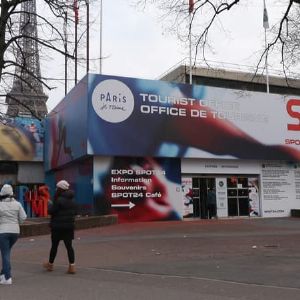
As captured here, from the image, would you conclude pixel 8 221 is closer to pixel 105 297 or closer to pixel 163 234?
pixel 105 297

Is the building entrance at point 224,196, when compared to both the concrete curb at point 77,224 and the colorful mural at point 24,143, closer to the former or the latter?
the concrete curb at point 77,224

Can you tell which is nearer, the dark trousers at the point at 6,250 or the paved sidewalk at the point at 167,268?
the paved sidewalk at the point at 167,268

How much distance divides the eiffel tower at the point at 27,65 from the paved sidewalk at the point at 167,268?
496cm


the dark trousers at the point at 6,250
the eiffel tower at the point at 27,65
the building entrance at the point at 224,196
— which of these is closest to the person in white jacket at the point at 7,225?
the dark trousers at the point at 6,250

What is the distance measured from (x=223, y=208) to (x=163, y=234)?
981 cm

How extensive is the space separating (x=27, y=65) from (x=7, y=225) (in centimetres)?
991

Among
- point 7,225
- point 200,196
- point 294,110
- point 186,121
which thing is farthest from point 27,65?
point 294,110

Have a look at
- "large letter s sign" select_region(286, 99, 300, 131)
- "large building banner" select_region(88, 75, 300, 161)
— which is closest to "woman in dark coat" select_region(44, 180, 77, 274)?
"large building banner" select_region(88, 75, 300, 161)

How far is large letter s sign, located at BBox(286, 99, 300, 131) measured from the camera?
30.0 m

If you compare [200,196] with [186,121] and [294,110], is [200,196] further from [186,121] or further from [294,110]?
[294,110]

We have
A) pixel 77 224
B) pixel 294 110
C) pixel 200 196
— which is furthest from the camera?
pixel 294 110

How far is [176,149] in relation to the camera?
26.4 metres

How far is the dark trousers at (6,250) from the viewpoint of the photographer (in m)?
9.37

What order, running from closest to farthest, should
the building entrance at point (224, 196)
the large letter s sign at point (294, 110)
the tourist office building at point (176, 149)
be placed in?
the tourist office building at point (176, 149) → the building entrance at point (224, 196) → the large letter s sign at point (294, 110)
